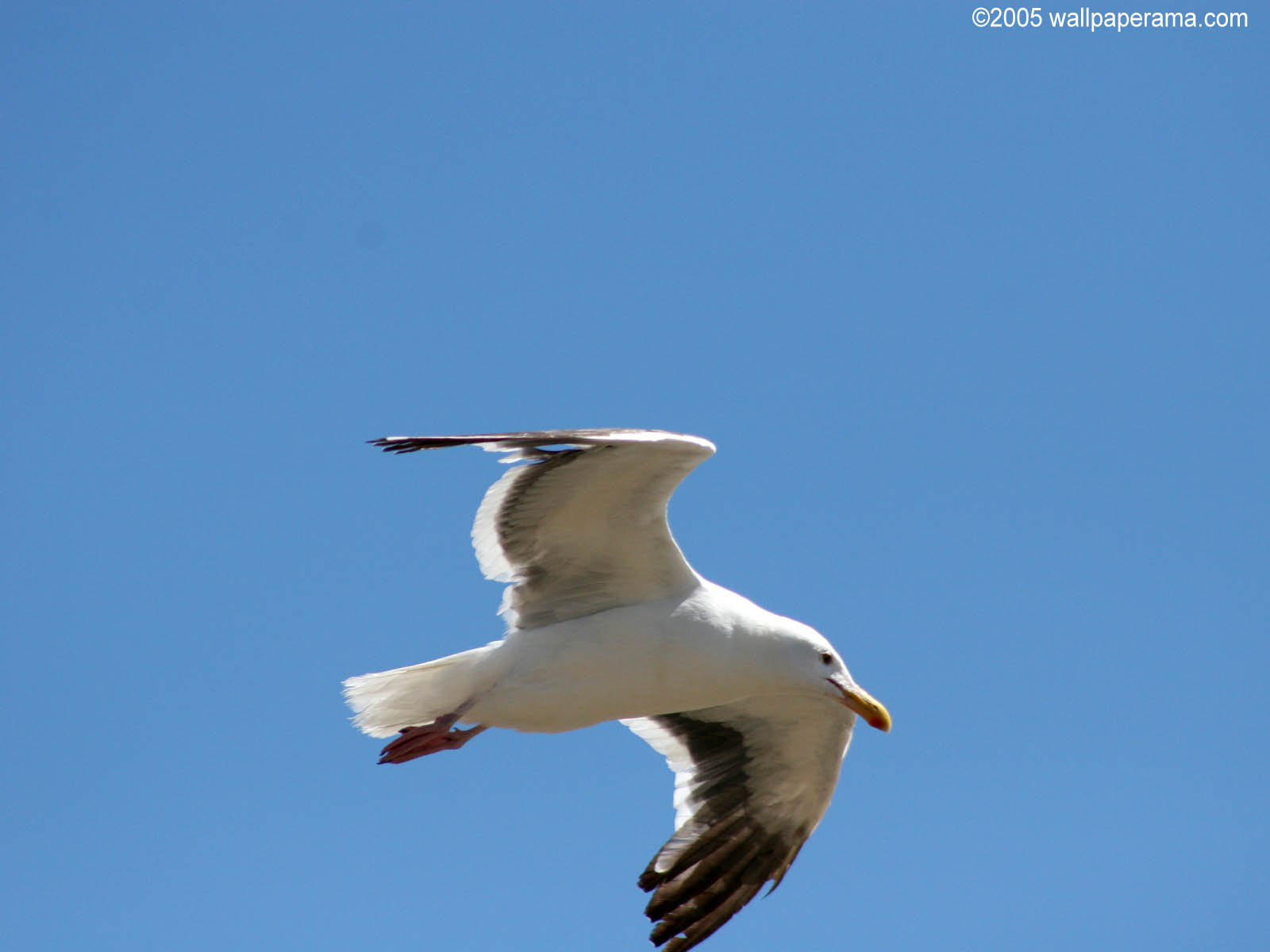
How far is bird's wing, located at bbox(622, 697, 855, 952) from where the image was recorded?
344 inches

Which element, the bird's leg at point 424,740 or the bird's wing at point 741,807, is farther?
the bird's wing at point 741,807

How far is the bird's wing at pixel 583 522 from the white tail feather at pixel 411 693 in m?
0.47

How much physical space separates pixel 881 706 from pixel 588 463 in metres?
2.28

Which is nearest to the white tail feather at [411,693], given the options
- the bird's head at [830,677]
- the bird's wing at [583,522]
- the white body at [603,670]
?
the white body at [603,670]

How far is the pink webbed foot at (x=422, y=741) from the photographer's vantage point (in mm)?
7879

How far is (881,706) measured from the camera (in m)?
8.12

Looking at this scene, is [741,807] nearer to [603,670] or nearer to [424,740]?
[603,670]

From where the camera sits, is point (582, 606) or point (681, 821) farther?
point (681, 821)

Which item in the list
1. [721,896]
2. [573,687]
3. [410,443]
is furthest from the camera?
[721,896]

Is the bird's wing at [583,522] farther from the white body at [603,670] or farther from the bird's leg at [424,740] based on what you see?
the bird's leg at [424,740]

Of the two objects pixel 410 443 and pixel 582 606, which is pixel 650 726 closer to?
pixel 582 606

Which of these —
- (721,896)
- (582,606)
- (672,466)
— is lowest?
(721,896)

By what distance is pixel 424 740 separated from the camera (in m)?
7.89

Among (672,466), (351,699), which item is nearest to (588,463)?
(672,466)
